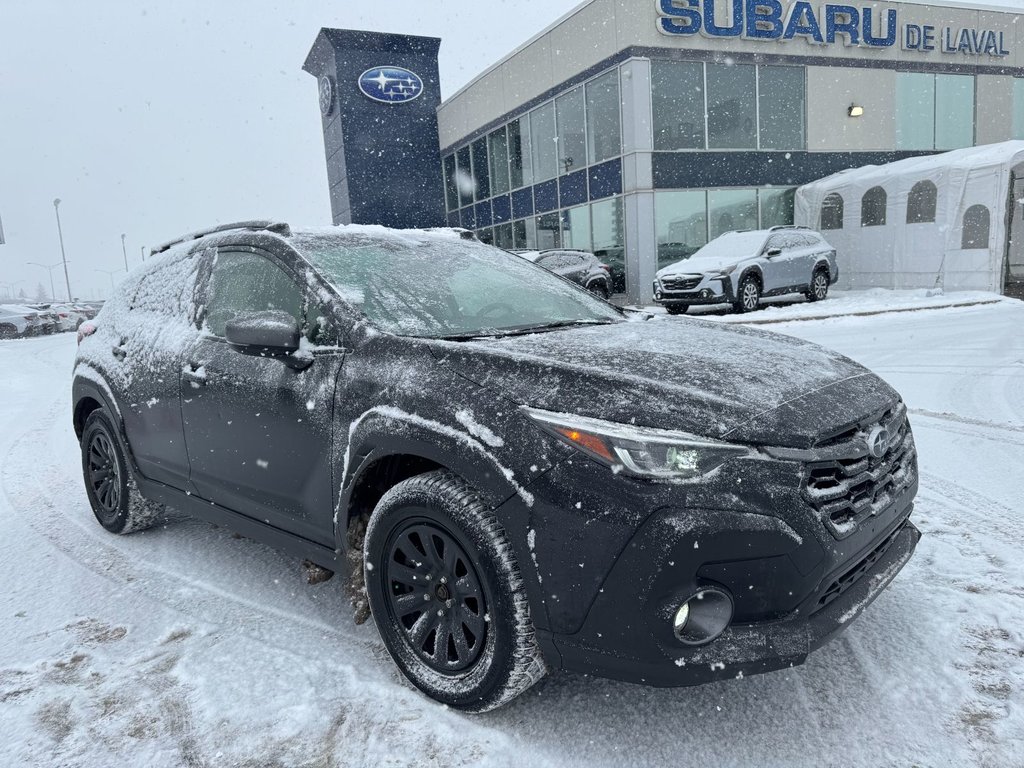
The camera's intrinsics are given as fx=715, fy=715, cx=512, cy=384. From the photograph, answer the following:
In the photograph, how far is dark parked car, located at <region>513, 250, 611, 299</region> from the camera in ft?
59.7

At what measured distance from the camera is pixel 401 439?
2.36 meters

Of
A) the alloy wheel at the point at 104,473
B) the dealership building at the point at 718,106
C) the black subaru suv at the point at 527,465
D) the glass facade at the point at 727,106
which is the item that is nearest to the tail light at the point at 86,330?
the alloy wheel at the point at 104,473

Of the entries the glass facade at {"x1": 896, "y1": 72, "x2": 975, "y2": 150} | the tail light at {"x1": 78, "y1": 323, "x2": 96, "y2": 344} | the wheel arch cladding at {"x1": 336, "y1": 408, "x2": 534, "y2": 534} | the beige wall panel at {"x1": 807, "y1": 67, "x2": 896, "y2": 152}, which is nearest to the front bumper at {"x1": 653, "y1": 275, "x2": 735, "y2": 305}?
the beige wall panel at {"x1": 807, "y1": 67, "x2": 896, "y2": 152}

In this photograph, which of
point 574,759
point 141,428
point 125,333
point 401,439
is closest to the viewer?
point 574,759

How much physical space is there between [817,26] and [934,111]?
213 inches

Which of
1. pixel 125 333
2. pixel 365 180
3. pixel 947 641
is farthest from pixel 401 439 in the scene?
pixel 365 180

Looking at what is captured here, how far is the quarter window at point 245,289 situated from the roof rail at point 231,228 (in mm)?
146

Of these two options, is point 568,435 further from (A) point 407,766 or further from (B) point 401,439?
(A) point 407,766

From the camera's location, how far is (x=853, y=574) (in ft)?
7.29

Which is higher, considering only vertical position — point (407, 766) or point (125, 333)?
point (125, 333)

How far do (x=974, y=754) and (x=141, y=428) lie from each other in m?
→ 3.74

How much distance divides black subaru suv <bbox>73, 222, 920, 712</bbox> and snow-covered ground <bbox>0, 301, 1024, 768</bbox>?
25 centimetres

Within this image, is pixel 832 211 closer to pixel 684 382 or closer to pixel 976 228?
pixel 976 228

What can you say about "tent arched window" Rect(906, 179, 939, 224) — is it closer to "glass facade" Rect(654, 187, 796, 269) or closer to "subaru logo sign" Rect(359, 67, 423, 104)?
"glass facade" Rect(654, 187, 796, 269)
